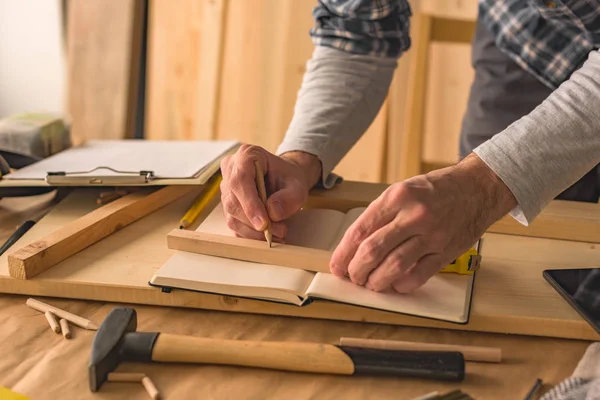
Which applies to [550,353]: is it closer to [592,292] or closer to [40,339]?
[592,292]

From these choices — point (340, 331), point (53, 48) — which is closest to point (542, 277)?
point (340, 331)

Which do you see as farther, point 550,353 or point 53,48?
point 53,48

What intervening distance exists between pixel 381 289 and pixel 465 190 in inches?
6.7

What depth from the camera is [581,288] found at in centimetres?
93

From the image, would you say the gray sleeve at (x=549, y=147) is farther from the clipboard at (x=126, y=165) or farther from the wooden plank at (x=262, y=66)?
the wooden plank at (x=262, y=66)

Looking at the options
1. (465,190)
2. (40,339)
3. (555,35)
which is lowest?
(40,339)

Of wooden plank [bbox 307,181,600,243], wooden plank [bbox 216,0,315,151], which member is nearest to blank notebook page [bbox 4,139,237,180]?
wooden plank [bbox 307,181,600,243]

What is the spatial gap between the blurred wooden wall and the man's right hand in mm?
1584

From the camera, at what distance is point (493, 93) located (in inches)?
64.6

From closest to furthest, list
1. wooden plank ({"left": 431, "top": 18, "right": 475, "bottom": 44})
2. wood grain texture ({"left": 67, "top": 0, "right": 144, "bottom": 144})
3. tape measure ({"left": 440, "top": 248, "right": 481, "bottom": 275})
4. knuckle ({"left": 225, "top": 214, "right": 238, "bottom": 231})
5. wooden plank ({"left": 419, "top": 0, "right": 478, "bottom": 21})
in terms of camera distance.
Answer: tape measure ({"left": 440, "top": 248, "right": 481, "bottom": 275}) → knuckle ({"left": 225, "top": 214, "right": 238, "bottom": 231}) → wooden plank ({"left": 431, "top": 18, "right": 475, "bottom": 44}) → wooden plank ({"left": 419, "top": 0, "right": 478, "bottom": 21}) → wood grain texture ({"left": 67, "top": 0, "right": 144, "bottom": 144})

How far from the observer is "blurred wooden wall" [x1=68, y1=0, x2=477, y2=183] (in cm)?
266

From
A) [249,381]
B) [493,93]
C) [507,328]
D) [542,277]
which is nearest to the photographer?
[249,381]

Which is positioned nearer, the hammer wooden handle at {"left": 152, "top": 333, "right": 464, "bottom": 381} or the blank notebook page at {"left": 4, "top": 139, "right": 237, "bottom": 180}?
the hammer wooden handle at {"left": 152, "top": 333, "right": 464, "bottom": 381}

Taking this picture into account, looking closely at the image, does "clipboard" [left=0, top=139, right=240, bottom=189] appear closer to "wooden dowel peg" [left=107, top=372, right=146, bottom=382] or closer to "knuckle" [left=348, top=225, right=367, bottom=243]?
"knuckle" [left=348, top=225, right=367, bottom=243]
